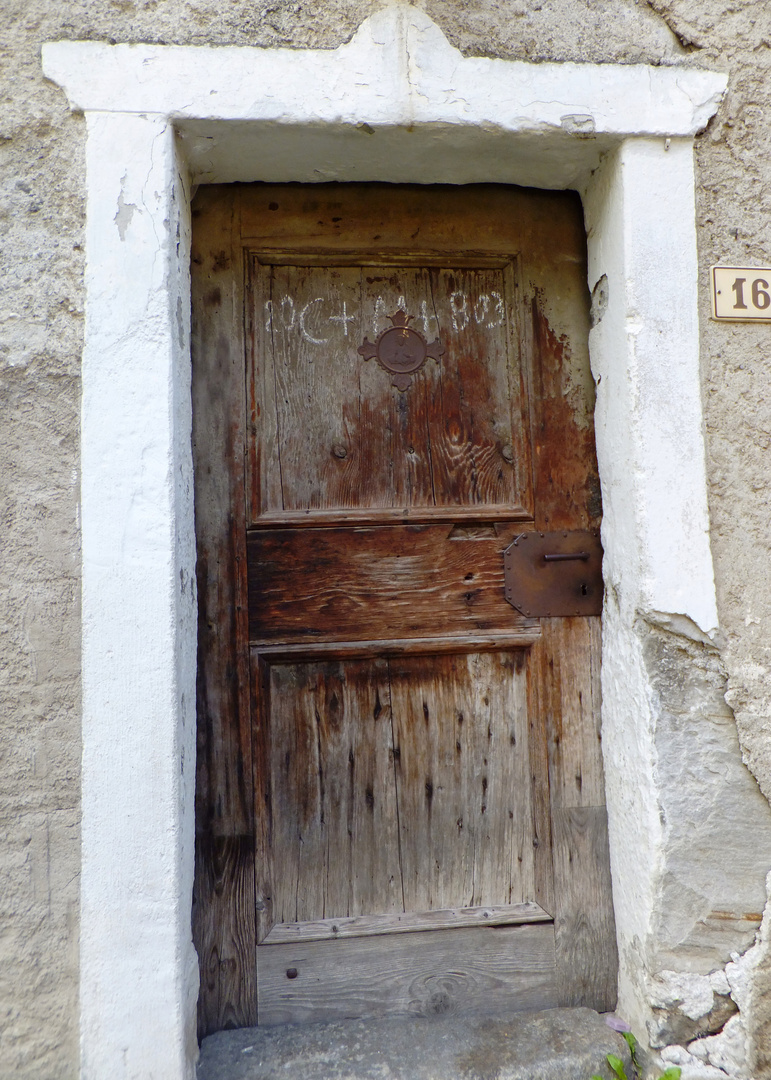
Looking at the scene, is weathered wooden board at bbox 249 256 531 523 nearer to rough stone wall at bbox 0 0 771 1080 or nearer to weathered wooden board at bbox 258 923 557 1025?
rough stone wall at bbox 0 0 771 1080

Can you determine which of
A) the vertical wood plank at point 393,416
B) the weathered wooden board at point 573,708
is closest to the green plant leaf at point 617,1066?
the weathered wooden board at point 573,708

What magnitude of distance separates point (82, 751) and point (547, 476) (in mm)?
1226

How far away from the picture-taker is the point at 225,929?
1.62 m

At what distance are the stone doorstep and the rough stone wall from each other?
0.19 metres

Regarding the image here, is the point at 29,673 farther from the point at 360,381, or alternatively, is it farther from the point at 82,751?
the point at 360,381

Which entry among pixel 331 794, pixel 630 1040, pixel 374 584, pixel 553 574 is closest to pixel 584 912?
pixel 630 1040

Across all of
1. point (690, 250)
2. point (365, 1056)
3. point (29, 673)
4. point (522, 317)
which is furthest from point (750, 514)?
point (29, 673)

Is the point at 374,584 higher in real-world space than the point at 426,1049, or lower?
higher

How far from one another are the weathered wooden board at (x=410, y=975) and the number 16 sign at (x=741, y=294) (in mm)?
1504

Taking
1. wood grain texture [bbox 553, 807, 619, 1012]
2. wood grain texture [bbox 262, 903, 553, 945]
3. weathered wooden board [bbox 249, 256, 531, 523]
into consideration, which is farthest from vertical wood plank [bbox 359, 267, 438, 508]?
wood grain texture [bbox 262, 903, 553, 945]

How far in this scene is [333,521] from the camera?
5.59ft

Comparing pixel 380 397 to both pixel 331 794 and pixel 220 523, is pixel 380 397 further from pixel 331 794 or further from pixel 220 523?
pixel 331 794

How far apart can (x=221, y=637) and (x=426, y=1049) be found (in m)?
1.01

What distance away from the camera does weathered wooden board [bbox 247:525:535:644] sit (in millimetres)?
1690
